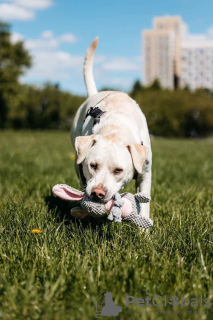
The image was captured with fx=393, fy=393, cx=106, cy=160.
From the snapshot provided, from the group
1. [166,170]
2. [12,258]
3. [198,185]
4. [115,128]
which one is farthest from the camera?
[166,170]

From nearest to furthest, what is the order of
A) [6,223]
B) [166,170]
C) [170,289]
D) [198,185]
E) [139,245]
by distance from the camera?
[170,289] → [139,245] → [6,223] → [198,185] → [166,170]

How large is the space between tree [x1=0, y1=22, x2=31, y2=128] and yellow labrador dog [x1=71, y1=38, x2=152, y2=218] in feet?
105

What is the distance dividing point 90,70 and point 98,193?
313 cm

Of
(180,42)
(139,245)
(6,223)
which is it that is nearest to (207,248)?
(139,245)

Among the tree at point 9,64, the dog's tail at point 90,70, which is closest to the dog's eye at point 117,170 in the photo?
the dog's tail at point 90,70

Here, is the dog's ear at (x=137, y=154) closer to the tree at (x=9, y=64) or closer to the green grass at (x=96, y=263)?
the green grass at (x=96, y=263)

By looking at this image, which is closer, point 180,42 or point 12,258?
point 12,258

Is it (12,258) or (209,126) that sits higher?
(12,258)

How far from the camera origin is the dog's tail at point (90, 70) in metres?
5.57

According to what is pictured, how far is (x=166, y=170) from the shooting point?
7.46m

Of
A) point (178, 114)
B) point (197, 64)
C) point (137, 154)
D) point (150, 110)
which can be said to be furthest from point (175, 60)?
point (137, 154)

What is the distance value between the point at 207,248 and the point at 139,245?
1.60 ft

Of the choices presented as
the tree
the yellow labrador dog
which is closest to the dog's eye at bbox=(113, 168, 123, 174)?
the yellow labrador dog

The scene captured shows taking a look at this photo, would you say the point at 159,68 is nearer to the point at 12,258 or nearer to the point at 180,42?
the point at 180,42
